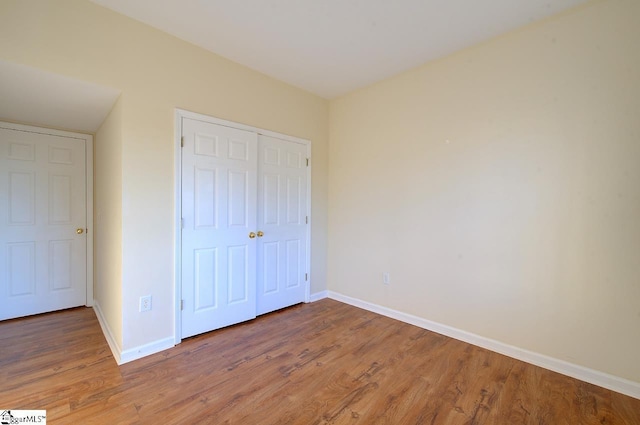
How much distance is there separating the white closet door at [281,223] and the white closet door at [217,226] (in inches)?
6.1

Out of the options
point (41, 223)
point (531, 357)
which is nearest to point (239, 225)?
point (41, 223)

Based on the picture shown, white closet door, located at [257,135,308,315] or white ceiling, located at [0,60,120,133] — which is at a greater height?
white ceiling, located at [0,60,120,133]

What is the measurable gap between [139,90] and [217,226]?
1313mm

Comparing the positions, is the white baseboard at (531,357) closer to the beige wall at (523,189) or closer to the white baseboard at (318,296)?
the beige wall at (523,189)

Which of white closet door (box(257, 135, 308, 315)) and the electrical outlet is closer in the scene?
the electrical outlet

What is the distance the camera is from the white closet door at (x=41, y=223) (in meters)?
2.95

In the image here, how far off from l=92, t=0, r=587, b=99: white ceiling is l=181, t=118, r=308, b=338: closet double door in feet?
2.54

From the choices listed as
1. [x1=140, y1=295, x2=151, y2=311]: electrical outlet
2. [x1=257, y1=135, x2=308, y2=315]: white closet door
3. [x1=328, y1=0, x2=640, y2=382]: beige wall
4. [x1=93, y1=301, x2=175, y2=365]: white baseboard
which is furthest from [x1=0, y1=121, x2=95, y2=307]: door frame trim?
[x1=328, y1=0, x2=640, y2=382]: beige wall

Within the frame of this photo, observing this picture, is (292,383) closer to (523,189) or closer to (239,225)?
(239,225)

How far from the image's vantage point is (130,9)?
2078mm

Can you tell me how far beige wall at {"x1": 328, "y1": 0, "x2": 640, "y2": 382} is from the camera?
1.91 m

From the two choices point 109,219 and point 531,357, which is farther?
point 109,219

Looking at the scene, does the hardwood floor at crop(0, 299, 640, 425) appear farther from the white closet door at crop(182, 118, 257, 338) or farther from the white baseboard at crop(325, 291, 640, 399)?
the white closet door at crop(182, 118, 257, 338)

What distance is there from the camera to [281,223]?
3.32 m
